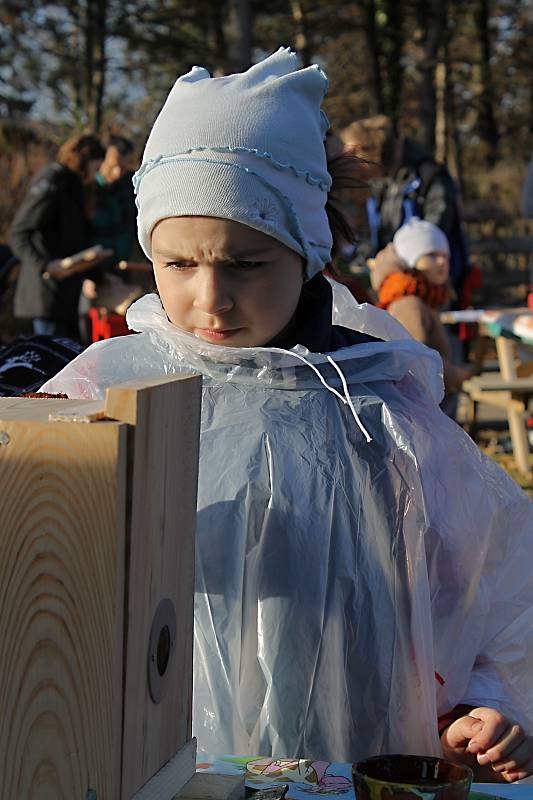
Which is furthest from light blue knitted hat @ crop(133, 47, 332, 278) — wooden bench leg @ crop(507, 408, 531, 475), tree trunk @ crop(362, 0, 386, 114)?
tree trunk @ crop(362, 0, 386, 114)

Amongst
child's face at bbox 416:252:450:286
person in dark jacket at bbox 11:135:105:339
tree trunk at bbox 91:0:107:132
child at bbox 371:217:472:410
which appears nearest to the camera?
child at bbox 371:217:472:410

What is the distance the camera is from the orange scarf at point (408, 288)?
5652 mm

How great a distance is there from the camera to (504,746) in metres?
1.64

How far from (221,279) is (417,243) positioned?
4543mm

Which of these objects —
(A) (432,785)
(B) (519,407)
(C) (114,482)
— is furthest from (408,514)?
(B) (519,407)

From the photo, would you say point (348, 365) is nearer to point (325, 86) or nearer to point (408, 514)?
point (408, 514)

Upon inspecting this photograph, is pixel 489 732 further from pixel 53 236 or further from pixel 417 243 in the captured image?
pixel 53 236

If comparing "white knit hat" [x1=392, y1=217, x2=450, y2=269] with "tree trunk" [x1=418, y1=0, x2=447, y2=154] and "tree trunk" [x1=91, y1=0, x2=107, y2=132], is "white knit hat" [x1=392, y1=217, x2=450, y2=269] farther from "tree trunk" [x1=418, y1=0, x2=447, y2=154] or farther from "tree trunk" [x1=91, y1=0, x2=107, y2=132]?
"tree trunk" [x1=91, y1=0, x2=107, y2=132]

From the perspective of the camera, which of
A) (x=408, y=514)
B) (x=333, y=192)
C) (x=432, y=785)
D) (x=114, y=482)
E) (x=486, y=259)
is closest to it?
(x=114, y=482)

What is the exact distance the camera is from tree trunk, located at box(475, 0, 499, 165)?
24.8m

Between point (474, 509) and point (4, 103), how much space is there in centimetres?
2062

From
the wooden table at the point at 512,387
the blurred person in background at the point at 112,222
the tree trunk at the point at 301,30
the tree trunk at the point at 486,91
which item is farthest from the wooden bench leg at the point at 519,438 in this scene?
the tree trunk at the point at 486,91

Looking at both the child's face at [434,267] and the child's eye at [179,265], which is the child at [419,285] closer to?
the child's face at [434,267]

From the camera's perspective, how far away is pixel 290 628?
5.31 ft
